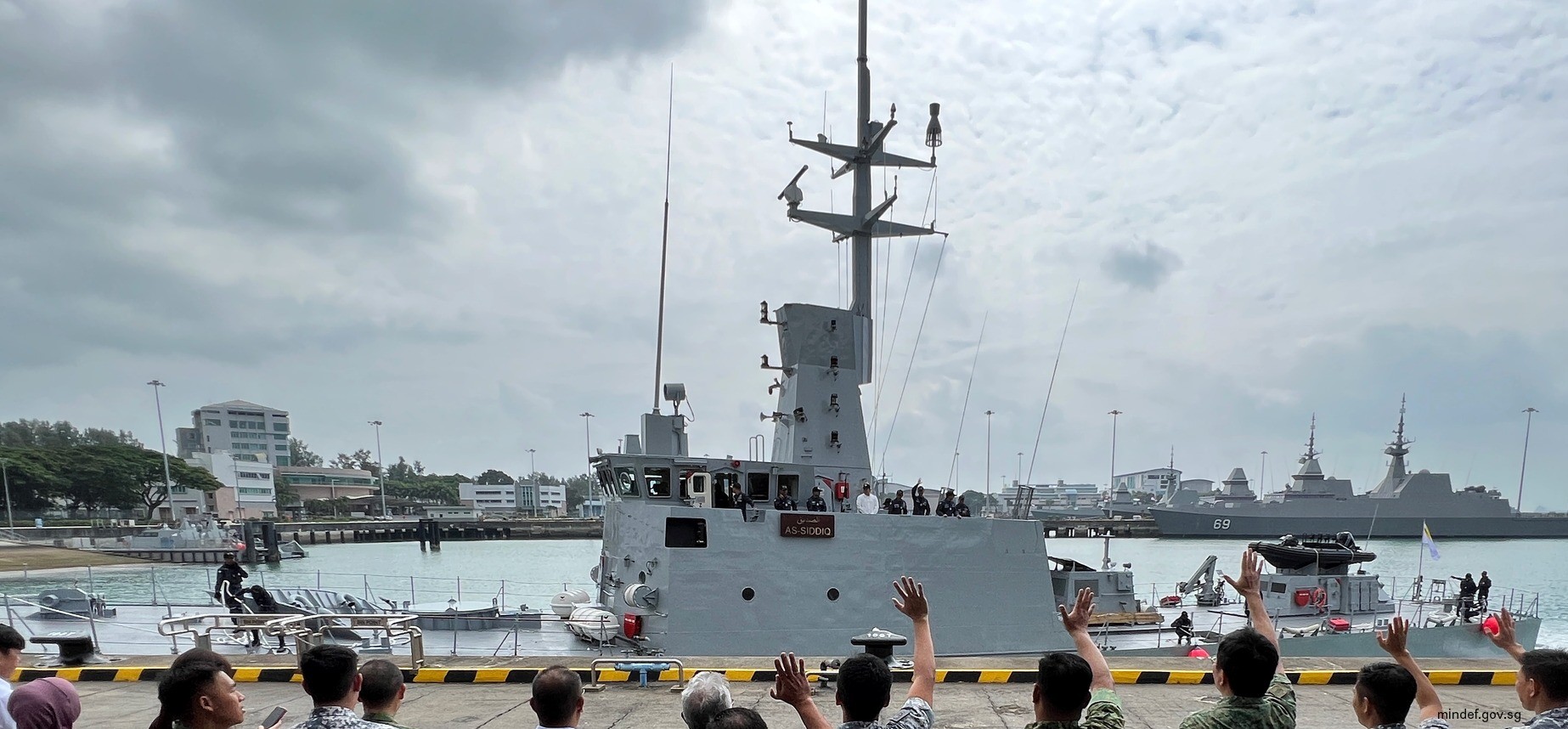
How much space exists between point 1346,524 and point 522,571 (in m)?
68.1

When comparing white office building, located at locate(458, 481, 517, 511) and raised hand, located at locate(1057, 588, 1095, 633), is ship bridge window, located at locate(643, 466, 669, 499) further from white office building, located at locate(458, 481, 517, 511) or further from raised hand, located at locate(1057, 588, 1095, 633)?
white office building, located at locate(458, 481, 517, 511)

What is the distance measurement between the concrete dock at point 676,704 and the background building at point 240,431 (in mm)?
149402

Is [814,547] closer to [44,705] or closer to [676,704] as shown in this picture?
[676,704]

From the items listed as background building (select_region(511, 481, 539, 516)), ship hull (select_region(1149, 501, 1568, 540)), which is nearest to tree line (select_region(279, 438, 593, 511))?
background building (select_region(511, 481, 539, 516))

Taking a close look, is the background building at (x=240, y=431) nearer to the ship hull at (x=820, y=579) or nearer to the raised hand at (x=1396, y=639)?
the ship hull at (x=820, y=579)

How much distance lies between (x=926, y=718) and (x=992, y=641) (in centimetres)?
1189

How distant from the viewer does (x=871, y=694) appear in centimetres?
260

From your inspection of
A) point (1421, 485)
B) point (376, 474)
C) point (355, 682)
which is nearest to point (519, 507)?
point (376, 474)

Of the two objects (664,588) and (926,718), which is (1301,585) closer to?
(664,588)

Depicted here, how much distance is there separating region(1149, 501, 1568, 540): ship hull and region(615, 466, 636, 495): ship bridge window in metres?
70.1

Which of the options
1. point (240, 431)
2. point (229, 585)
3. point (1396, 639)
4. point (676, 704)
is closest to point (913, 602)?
point (1396, 639)

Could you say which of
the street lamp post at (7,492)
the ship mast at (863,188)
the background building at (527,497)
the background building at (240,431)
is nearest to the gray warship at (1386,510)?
the ship mast at (863,188)

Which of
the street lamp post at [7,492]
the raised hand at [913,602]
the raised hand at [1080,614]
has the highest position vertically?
the raised hand at [913,602]

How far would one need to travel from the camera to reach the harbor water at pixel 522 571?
104ft
